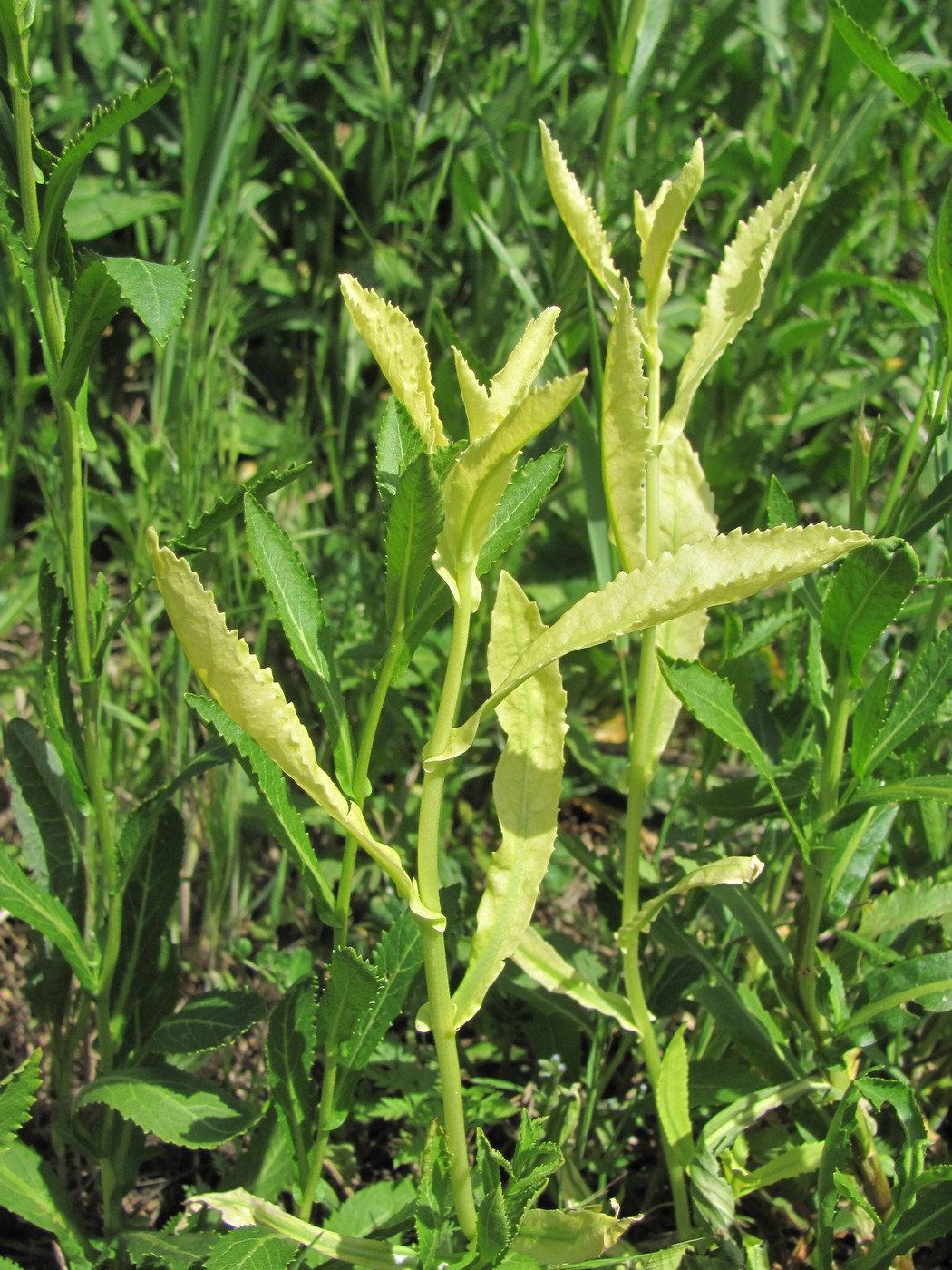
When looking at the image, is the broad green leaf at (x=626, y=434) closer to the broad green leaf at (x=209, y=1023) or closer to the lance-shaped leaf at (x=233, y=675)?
the lance-shaped leaf at (x=233, y=675)

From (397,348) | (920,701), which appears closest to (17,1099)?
(397,348)

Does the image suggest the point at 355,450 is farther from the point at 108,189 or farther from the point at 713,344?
the point at 713,344

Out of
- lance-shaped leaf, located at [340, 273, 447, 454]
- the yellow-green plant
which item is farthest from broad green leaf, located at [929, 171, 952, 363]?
lance-shaped leaf, located at [340, 273, 447, 454]

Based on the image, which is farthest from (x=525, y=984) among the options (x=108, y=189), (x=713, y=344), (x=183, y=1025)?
(x=108, y=189)

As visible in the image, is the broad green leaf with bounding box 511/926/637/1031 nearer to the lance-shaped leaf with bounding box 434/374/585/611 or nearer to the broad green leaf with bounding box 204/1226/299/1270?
the broad green leaf with bounding box 204/1226/299/1270

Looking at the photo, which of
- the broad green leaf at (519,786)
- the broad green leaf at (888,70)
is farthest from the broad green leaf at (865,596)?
the broad green leaf at (888,70)

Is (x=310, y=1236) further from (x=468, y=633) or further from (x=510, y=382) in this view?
(x=510, y=382)
